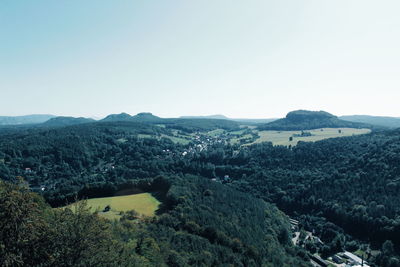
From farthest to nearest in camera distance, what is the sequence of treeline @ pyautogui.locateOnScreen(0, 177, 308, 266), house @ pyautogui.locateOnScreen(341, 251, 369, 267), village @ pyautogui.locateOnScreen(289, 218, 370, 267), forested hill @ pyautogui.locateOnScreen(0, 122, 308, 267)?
1. village @ pyautogui.locateOnScreen(289, 218, 370, 267)
2. house @ pyautogui.locateOnScreen(341, 251, 369, 267)
3. forested hill @ pyautogui.locateOnScreen(0, 122, 308, 267)
4. treeline @ pyautogui.locateOnScreen(0, 177, 308, 266)

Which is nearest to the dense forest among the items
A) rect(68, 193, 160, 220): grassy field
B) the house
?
the house

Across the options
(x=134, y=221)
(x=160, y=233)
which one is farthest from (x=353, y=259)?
(x=134, y=221)

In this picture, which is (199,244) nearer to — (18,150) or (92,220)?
(92,220)

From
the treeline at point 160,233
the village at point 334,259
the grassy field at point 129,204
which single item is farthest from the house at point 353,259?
the grassy field at point 129,204

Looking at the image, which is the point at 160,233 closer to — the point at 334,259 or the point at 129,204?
the point at 129,204

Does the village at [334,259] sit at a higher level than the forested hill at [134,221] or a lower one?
lower

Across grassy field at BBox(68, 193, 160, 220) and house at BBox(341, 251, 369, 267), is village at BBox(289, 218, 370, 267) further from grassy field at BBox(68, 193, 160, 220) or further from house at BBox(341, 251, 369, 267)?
grassy field at BBox(68, 193, 160, 220)

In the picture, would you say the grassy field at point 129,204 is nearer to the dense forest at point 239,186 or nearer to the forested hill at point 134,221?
the forested hill at point 134,221

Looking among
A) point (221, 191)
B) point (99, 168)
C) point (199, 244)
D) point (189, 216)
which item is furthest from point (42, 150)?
point (199, 244)
